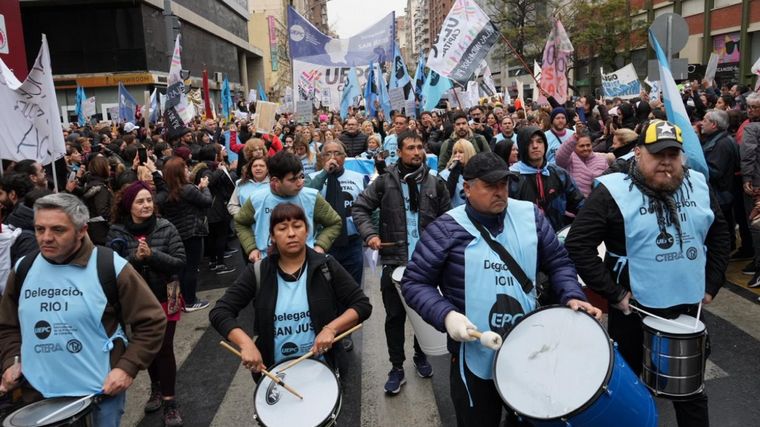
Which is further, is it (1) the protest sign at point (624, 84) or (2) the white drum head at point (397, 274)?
(1) the protest sign at point (624, 84)

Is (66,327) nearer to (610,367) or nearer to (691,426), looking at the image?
(610,367)

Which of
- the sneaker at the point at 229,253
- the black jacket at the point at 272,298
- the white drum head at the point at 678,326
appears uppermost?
the black jacket at the point at 272,298

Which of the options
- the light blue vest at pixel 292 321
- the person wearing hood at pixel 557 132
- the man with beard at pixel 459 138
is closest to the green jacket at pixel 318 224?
the light blue vest at pixel 292 321

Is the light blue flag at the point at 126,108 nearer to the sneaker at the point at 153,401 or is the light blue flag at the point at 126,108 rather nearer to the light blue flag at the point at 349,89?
the light blue flag at the point at 349,89

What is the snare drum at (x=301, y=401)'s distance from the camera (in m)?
2.68

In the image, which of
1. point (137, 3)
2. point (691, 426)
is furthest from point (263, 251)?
point (137, 3)

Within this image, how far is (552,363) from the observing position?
8.23 feet

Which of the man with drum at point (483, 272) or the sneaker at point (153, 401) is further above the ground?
the man with drum at point (483, 272)

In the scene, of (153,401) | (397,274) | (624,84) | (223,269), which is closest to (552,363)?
(397,274)

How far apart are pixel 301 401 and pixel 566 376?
1.21m

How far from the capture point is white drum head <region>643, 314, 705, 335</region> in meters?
3.06

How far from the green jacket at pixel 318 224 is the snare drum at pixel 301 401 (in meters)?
1.81

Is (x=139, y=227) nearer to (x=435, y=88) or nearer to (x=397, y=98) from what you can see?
(x=435, y=88)

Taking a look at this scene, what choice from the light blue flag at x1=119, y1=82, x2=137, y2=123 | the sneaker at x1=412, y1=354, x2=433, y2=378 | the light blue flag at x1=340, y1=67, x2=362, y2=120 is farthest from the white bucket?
the light blue flag at x1=119, y1=82, x2=137, y2=123
